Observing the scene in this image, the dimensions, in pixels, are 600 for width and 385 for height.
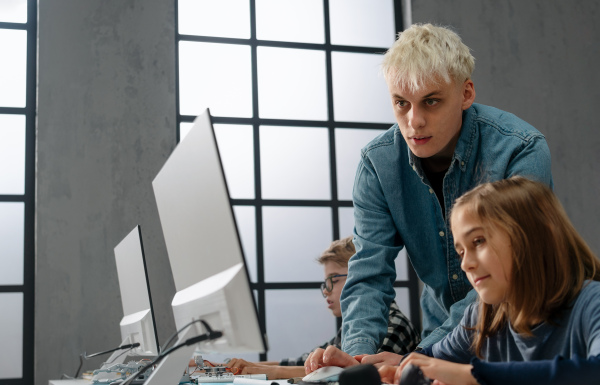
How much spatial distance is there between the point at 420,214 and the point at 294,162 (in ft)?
8.97

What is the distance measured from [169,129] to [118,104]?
333 millimetres

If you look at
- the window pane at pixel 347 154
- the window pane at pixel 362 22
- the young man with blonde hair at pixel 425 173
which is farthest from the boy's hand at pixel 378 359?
the window pane at pixel 362 22

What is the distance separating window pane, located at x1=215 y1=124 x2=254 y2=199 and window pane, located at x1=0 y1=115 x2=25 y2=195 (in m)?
1.18

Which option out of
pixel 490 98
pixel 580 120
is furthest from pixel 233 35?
pixel 580 120

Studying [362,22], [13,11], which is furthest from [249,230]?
[13,11]

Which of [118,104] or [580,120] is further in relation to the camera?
[580,120]

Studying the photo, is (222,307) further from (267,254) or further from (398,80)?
(267,254)

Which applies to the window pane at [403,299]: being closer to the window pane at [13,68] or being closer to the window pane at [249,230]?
the window pane at [249,230]

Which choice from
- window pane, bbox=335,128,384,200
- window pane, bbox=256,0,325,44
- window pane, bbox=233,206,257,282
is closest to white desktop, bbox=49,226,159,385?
window pane, bbox=233,206,257,282

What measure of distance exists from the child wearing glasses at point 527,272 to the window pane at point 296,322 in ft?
9.83

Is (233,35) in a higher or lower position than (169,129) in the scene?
higher

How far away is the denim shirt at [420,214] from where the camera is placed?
152 centimetres

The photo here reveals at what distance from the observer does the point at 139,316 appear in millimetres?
2104

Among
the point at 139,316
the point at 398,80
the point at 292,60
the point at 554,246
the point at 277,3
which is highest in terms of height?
the point at 277,3
